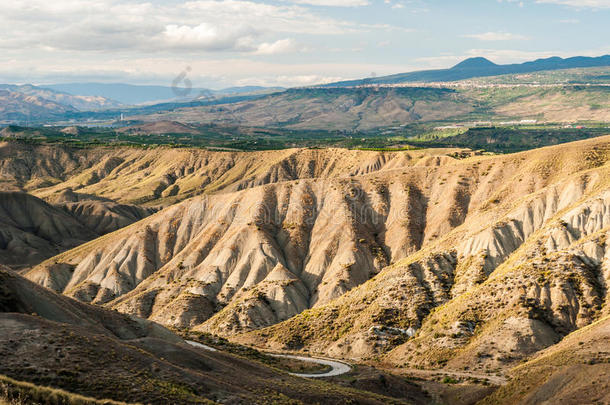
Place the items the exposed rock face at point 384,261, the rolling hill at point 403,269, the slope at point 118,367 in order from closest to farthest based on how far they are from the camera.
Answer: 1. the slope at point 118,367
2. the rolling hill at point 403,269
3. the exposed rock face at point 384,261

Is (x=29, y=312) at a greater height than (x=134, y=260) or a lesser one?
greater

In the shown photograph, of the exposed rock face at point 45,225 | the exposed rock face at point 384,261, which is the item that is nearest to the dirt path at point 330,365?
the exposed rock face at point 384,261

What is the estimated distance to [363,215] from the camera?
118m

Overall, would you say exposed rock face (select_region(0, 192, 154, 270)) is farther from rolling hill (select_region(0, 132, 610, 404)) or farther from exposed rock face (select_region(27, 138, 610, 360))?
rolling hill (select_region(0, 132, 610, 404))

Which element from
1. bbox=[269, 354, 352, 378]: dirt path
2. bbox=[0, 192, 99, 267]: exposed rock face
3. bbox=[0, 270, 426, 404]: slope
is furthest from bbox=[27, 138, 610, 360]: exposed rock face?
bbox=[0, 192, 99, 267]: exposed rock face

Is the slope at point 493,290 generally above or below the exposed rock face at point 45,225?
above

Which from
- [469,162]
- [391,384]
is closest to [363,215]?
[469,162]

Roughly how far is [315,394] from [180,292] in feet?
220

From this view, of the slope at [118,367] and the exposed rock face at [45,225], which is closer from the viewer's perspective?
the slope at [118,367]

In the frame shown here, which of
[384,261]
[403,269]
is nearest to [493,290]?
[403,269]

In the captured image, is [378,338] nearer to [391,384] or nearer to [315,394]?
[391,384]

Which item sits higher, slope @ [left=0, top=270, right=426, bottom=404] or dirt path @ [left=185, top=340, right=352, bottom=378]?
slope @ [left=0, top=270, right=426, bottom=404]

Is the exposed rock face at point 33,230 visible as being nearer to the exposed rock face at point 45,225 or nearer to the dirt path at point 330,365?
the exposed rock face at point 45,225

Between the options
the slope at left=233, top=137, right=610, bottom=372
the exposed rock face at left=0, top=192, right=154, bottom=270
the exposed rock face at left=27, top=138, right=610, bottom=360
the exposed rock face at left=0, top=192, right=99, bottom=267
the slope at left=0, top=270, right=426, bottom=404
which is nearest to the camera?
the slope at left=0, top=270, right=426, bottom=404
